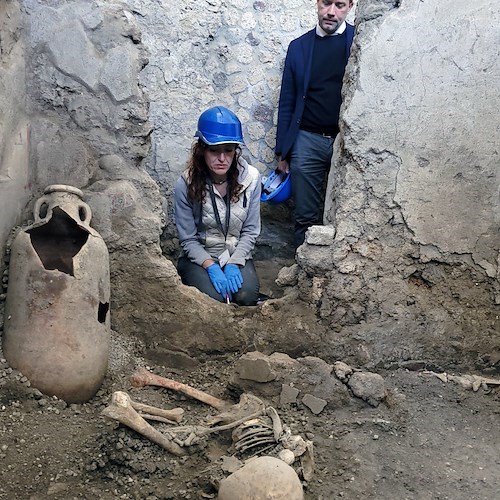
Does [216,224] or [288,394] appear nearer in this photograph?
[288,394]

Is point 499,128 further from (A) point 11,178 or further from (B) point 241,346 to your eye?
(A) point 11,178

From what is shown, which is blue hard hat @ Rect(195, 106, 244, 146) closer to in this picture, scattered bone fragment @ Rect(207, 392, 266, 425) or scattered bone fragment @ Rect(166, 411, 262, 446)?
scattered bone fragment @ Rect(207, 392, 266, 425)

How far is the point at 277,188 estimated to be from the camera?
15.6 feet

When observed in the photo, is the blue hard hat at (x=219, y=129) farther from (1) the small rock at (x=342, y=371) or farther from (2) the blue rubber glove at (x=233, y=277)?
(1) the small rock at (x=342, y=371)

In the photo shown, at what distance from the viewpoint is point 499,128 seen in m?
3.64

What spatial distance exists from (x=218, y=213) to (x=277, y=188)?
87 cm

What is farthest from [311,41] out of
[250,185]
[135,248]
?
[135,248]

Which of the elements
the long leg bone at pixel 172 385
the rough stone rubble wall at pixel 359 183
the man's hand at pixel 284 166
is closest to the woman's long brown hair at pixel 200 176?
the rough stone rubble wall at pixel 359 183

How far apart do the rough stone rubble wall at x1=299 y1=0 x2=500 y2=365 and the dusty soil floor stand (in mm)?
378

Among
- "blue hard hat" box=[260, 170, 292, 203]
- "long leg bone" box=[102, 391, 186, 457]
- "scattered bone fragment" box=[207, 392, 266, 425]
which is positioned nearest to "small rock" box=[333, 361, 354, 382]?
"scattered bone fragment" box=[207, 392, 266, 425]

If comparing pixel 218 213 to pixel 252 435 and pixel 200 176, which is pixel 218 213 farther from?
pixel 252 435

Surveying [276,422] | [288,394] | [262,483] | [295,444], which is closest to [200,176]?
[288,394]

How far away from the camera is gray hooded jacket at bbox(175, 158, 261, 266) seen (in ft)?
13.1

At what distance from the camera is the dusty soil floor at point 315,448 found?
2.73 meters
